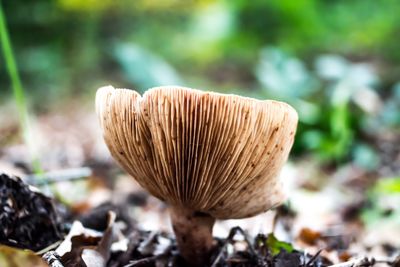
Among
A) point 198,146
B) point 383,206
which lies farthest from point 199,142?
point 383,206

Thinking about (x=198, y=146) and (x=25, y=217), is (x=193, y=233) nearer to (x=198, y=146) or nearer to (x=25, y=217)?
(x=198, y=146)

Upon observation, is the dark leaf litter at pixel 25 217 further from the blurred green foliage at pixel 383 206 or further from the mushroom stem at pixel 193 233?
the blurred green foliage at pixel 383 206

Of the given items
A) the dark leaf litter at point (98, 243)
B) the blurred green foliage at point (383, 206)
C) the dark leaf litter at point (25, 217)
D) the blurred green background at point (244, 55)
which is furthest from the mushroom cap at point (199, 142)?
the blurred green background at point (244, 55)

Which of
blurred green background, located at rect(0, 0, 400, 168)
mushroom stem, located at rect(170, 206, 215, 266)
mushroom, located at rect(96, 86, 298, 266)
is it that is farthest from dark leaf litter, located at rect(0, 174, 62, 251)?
blurred green background, located at rect(0, 0, 400, 168)

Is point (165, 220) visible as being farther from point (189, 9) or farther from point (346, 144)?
point (189, 9)

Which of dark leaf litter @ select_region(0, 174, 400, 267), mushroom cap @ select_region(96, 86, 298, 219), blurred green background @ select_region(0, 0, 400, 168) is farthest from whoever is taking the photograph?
blurred green background @ select_region(0, 0, 400, 168)

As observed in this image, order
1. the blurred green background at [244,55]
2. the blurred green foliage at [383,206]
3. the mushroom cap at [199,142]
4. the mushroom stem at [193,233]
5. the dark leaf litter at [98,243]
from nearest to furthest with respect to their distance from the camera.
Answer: the mushroom cap at [199,142] → the dark leaf litter at [98,243] → the mushroom stem at [193,233] → the blurred green foliage at [383,206] → the blurred green background at [244,55]

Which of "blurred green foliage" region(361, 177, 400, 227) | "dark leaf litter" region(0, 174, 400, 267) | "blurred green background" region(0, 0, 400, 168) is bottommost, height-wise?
"dark leaf litter" region(0, 174, 400, 267)

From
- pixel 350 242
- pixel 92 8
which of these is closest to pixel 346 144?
pixel 350 242

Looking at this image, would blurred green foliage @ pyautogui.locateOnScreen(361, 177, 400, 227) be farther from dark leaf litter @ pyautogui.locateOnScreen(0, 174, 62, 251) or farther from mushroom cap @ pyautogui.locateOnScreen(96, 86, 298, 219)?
dark leaf litter @ pyautogui.locateOnScreen(0, 174, 62, 251)
